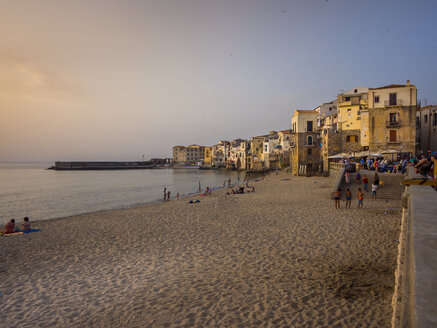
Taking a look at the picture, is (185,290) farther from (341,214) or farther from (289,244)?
(341,214)

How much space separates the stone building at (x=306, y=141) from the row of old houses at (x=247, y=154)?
24949 mm

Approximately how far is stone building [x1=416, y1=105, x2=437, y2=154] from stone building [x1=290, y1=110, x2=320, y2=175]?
13631mm

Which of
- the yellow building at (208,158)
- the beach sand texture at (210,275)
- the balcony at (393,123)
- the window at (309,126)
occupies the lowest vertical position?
the beach sand texture at (210,275)

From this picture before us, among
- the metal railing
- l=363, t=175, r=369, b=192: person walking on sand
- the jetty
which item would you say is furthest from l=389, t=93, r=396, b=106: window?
the jetty

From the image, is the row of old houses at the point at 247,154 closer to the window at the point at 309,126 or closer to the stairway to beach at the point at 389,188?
the window at the point at 309,126

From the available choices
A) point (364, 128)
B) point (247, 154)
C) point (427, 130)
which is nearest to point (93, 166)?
point (247, 154)

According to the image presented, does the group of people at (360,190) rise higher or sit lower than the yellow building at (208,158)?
lower

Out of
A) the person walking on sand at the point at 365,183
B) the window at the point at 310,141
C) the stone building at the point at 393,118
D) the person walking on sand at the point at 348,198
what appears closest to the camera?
the person walking on sand at the point at 348,198

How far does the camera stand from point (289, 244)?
9797 millimetres

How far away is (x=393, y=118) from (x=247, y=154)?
58.2 metres

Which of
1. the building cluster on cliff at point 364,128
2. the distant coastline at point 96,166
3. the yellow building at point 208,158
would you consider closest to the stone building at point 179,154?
the distant coastline at point 96,166

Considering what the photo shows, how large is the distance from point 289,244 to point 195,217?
296 inches

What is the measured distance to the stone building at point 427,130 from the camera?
34250 millimetres

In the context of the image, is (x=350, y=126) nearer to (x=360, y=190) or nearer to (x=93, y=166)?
(x=360, y=190)
